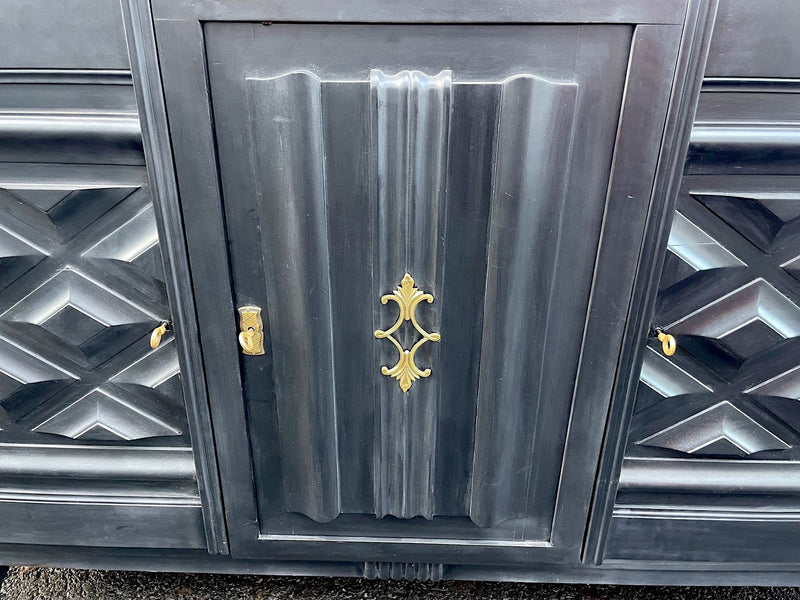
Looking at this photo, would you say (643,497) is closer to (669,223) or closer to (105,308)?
(669,223)

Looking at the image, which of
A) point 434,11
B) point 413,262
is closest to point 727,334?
point 413,262

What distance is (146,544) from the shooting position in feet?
3.02

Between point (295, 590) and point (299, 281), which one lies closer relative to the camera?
point (299, 281)

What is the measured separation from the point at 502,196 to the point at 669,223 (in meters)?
0.21

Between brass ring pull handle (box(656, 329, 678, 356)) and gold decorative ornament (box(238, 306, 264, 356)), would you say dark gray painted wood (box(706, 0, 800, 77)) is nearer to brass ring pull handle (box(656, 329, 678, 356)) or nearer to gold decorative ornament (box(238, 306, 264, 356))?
brass ring pull handle (box(656, 329, 678, 356))

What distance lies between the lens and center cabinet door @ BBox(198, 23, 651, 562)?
2.15 feet

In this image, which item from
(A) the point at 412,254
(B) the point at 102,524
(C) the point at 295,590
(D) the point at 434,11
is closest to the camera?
(D) the point at 434,11

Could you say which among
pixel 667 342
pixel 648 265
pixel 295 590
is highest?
pixel 648 265

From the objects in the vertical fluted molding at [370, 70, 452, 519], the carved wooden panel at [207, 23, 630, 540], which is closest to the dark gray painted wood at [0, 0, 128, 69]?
the carved wooden panel at [207, 23, 630, 540]

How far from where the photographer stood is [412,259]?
29.0 inches

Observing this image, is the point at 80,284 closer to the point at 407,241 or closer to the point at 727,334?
the point at 407,241

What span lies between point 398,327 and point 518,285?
0.54 feet

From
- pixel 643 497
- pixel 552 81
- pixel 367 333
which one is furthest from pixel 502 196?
pixel 643 497

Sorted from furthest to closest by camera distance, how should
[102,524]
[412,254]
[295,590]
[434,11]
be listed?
[295,590] → [102,524] → [412,254] → [434,11]
